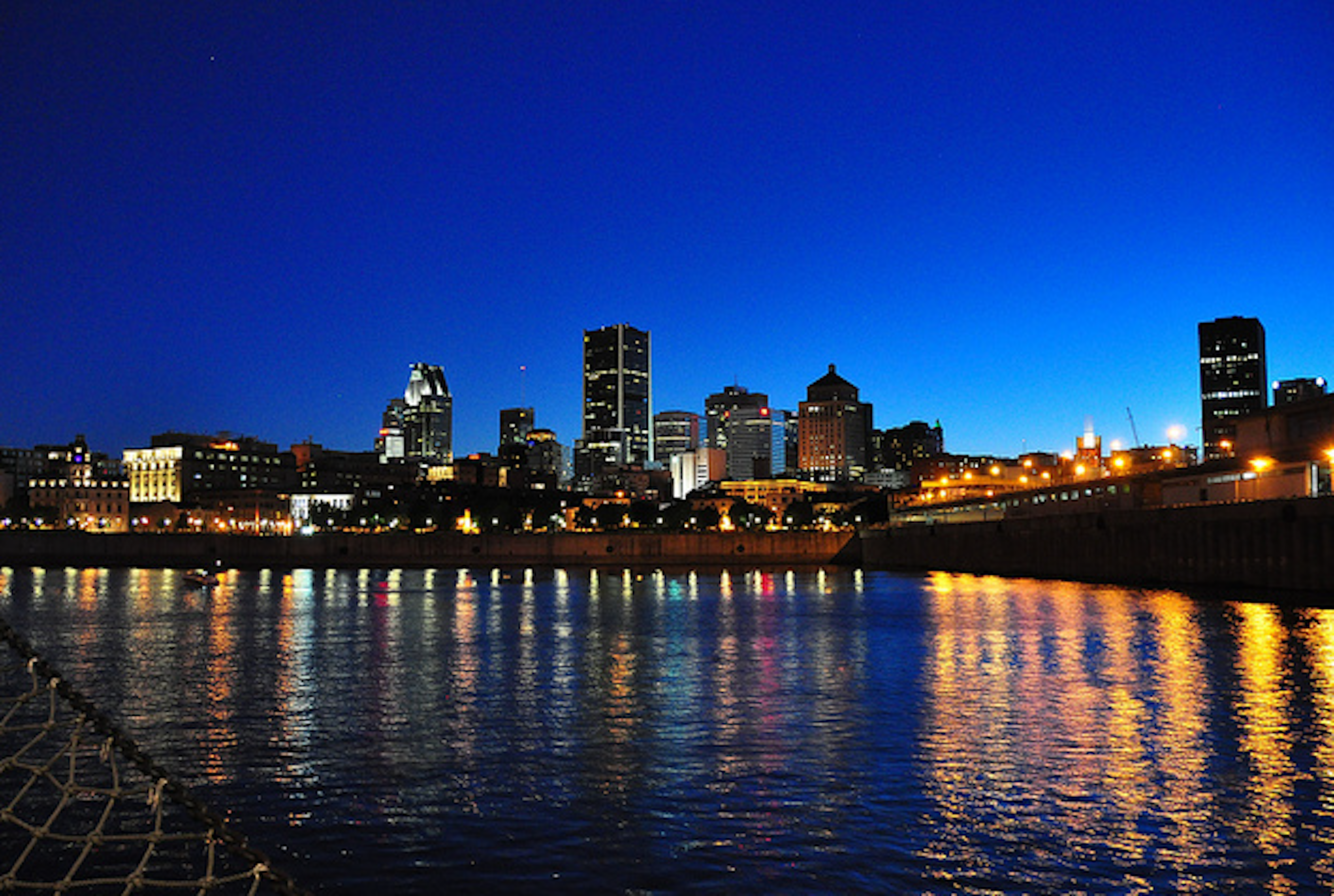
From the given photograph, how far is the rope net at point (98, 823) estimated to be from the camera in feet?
29.9

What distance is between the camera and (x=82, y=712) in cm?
936

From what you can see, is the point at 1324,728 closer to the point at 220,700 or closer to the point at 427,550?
the point at 220,700

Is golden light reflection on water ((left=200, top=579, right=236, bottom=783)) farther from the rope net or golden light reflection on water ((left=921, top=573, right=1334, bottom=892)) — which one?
golden light reflection on water ((left=921, top=573, right=1334, bottom=892))

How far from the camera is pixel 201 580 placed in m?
115

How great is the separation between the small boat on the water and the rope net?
9192 centimetres

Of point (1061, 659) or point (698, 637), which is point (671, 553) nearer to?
point (698, 637)

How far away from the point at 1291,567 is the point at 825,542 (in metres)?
116

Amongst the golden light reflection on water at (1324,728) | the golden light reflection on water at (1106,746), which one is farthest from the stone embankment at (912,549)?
the golden light reflection on water at (1106,746)

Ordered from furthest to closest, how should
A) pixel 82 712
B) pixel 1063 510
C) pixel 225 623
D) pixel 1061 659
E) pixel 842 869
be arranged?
pixel 1063 510
pixel 225 623
pixel 1061 659
pixel 842 869
pixel 82 712

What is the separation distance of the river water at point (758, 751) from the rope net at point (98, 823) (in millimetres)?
1155

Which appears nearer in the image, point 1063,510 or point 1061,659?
point 1061,659

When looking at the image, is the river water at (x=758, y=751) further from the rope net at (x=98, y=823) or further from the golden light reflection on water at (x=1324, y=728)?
the rope net at (x=98, y=823)

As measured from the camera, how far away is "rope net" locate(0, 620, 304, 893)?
9102mm

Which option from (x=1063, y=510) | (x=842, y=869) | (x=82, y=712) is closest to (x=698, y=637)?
(x=842, y=869)
